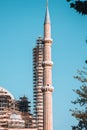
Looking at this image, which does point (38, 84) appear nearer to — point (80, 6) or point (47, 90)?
point (47, 90)

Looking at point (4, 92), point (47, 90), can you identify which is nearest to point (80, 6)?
point (47, 90)

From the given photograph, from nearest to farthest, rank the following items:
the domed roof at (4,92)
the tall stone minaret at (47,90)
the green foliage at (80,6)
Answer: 1. the green foliage at (80,6)
2. the tall stone minaret at (47,90)
3. the domed roof at (4,92)

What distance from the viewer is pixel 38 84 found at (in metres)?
96.2

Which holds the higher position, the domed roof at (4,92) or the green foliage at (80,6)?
the domed roof at (4,92)

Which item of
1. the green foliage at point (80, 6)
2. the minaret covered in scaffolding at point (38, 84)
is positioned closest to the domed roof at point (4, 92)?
the minaret covered in scaffolding at point (38, 84)

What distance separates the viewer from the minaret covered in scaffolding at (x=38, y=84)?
9375cm

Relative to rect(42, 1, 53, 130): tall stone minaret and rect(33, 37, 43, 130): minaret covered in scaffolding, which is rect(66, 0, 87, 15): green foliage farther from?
rect(33, 37, 43, 130): minaret covered in scaffolding

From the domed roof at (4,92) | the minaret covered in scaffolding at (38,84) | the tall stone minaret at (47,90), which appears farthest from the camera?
the domed roof at (4,92)

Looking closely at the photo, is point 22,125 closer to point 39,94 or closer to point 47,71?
point 39,94

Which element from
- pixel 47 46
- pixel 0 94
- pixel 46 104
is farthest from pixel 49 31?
pixel 0 94

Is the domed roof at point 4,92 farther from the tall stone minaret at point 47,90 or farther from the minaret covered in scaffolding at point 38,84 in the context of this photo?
the tall stone minaret at point 47,90

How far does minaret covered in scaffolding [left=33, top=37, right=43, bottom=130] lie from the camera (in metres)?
93.8

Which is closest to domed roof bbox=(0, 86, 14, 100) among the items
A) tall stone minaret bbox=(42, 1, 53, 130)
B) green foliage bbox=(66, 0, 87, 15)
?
tall stone minaret bbox=(42, 1, 53, 130)

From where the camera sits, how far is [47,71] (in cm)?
7606
